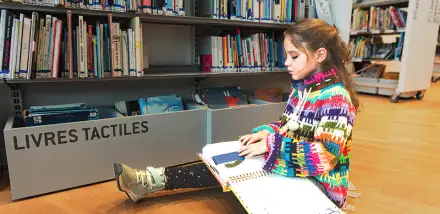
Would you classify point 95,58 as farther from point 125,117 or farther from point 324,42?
point 324,42

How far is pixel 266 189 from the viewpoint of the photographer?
95 centimetres

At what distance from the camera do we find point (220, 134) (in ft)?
5.80

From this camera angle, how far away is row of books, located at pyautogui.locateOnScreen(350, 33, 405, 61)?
13.0ft

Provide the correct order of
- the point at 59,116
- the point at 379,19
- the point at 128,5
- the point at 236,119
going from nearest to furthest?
the point at 59,116, the point at 128,5, the point at 236,119, the point at 379,19

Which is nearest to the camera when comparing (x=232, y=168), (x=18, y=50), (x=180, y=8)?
(x=232, y=168)

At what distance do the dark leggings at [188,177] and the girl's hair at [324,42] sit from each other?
64 cm

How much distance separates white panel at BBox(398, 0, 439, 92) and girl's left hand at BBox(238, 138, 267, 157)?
3.35 meters

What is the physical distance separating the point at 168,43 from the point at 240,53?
1.52ft

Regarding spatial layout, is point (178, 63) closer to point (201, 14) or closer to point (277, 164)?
point (201, 14)

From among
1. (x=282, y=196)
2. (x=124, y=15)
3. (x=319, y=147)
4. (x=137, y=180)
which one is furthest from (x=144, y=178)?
(x=124, y=15)

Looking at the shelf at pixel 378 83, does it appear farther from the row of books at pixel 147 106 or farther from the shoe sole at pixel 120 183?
the shoe sole at pixel 120 183

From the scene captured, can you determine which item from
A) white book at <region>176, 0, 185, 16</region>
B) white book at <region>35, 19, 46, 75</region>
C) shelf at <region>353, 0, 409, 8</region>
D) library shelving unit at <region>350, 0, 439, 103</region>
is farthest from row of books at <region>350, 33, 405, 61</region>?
white book at <region>35, 19, 46, 75</region>

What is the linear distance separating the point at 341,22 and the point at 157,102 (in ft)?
4.48

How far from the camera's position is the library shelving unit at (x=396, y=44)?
3.63 metres
